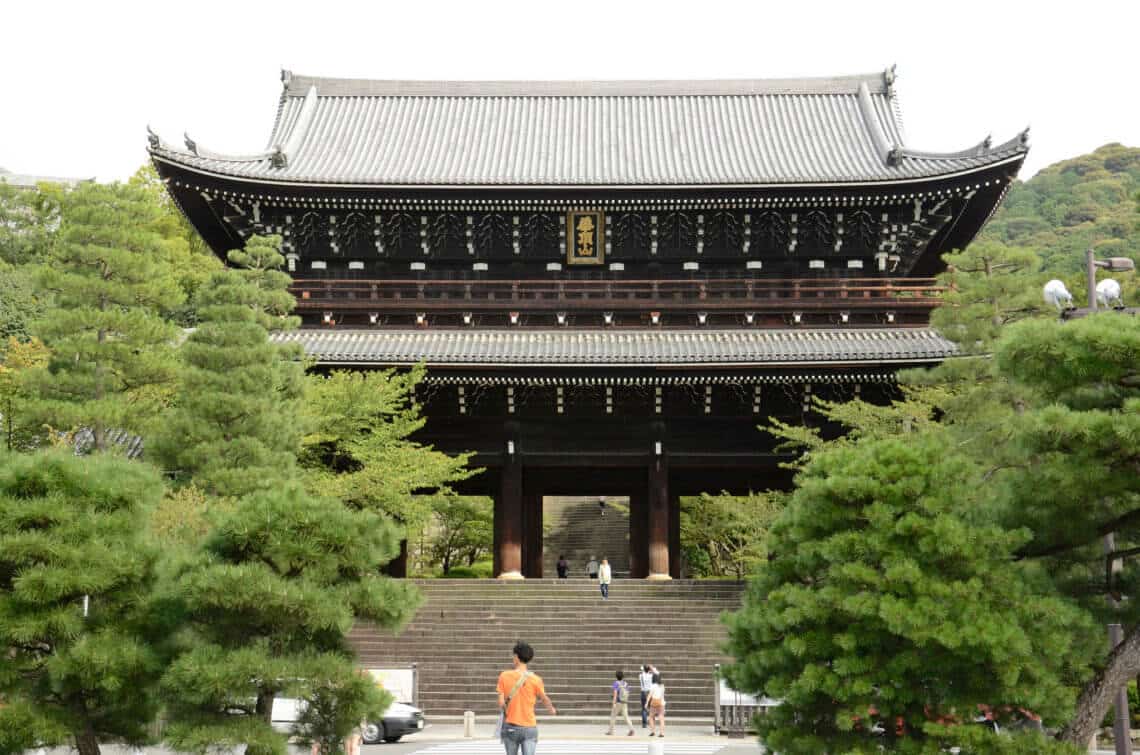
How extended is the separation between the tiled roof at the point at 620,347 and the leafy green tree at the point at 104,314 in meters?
5.52

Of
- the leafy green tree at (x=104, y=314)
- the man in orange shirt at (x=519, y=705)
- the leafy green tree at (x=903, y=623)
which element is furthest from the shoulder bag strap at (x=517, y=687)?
the leafy green tree at (x=104, y=314)

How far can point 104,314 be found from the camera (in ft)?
73.0

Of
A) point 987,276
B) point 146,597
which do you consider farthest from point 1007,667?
point 987,276

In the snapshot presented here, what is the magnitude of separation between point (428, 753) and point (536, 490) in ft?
52.2

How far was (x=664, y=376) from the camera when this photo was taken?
28625 mm

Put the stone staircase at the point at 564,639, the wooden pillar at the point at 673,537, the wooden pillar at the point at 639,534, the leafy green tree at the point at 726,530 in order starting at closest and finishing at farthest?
the stone staircase at the point at 564,639 → the leafy green tree at the point at 726,530 → the wooden pillar at the point at 673,537 → the wooden pillar at the point at 639,534

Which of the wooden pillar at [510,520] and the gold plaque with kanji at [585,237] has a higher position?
the gold plaque with kanji at [585,237]

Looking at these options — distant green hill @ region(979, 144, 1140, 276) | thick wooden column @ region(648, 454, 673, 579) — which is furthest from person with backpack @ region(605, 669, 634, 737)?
distant green hill @ region(979, 144, 1140, 276)

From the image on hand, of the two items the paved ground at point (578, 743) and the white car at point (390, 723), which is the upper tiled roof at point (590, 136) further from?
the white car at point (390, 723)

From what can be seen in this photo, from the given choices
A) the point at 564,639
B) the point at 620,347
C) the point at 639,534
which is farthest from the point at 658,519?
the point at 639,534

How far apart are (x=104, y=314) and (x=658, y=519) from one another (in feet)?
47.6

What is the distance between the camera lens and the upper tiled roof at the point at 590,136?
31734 mm

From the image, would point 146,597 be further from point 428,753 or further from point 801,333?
point 801,333

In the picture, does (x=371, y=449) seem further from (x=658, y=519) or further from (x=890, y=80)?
(x=890, y=80)
